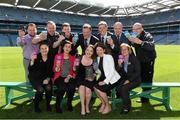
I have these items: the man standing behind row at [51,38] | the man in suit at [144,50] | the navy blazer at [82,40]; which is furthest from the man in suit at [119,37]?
the man standing behind row at [51,38]

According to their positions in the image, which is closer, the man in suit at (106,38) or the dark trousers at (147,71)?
the man in suit at (106,38)

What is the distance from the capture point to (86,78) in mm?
7414

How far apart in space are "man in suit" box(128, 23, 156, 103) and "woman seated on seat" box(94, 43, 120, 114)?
778mm

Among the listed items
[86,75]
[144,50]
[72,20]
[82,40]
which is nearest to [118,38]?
[144,50]

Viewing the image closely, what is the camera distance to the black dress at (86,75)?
7298 mm

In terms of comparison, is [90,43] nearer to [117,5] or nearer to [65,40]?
[65,40]

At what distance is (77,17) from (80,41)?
79.5 metres

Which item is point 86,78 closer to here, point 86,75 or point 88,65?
point 86,75

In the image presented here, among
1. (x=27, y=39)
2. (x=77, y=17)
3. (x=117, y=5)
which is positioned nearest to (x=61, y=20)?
(x=77, y=17)

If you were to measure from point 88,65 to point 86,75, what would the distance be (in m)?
0.23

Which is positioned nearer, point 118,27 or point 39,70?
point 39,70

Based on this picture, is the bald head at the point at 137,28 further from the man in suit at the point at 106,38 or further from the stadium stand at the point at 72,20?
the stadium stand at the point at 72,20

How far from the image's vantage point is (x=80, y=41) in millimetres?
7984

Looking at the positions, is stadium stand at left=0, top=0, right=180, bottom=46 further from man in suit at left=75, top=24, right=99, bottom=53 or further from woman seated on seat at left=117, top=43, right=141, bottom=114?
woman seated on seat at left=117, top=43, right=141, bottom=114
